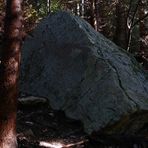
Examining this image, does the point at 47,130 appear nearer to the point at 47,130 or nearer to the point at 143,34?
the point at 47,130

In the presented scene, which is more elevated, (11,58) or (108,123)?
(11,58)

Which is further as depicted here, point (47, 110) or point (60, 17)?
point (60, 17)

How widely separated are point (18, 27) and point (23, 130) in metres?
1.96

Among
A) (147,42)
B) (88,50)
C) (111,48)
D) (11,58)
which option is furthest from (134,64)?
(147,42)

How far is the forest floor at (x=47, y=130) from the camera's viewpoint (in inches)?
262

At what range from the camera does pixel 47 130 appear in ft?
23.4

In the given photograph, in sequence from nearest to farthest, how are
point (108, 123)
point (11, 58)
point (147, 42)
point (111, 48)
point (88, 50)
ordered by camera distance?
point (11, 58), point (108, 123), point (88, 50), point (111, 48), point (147, 42)

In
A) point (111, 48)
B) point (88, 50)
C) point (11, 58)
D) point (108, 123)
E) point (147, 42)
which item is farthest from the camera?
point (147, 42)

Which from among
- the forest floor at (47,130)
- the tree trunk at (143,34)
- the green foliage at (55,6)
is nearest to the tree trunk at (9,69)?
the forest floor at (47,130)

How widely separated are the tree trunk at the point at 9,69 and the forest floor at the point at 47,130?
0.68 m

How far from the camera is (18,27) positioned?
5953 mm

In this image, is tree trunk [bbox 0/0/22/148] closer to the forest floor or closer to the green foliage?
the forest floor

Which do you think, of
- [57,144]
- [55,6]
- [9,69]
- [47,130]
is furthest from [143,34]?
[55,6]

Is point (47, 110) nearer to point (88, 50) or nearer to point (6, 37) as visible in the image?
point (88, 50)
